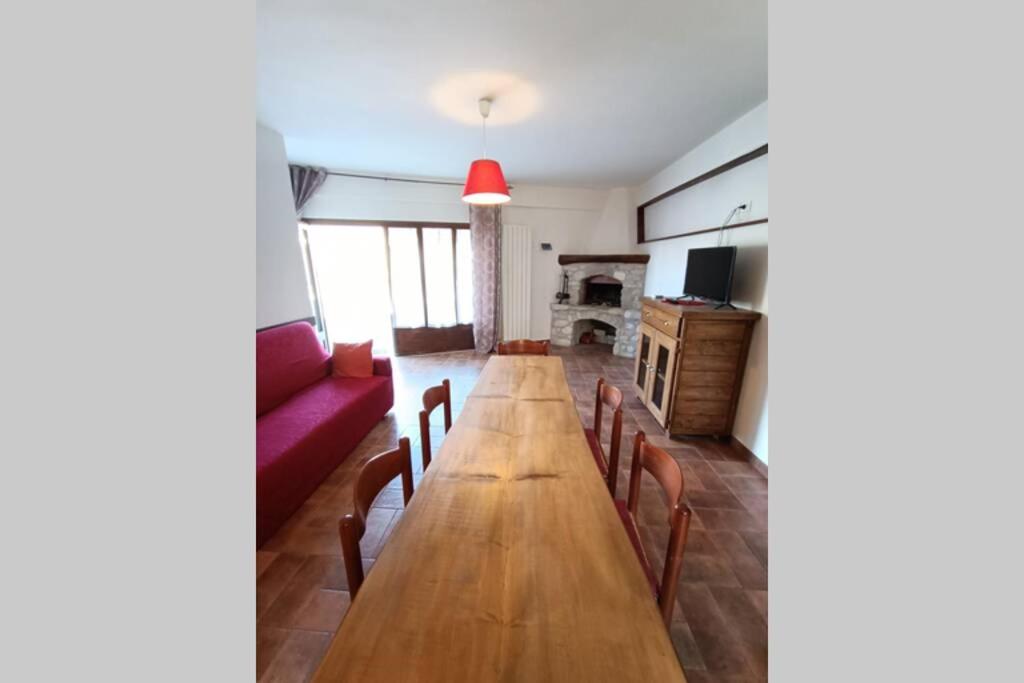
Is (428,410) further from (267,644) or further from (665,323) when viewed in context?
(665,323)

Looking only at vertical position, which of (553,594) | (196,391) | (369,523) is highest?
(196,391)

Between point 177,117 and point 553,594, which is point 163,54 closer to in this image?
point 177,117

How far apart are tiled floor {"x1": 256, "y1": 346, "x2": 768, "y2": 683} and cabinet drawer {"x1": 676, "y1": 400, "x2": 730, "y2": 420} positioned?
0.24m

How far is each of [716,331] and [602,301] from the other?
313 cm

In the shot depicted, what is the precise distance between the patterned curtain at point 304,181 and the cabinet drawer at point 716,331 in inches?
169

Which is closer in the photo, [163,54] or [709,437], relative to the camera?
[163,54]

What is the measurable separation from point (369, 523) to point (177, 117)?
1914 mm

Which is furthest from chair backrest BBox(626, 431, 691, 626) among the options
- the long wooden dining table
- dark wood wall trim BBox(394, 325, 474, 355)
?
dark wood wall trim BBox(394, 325, 474, 355)

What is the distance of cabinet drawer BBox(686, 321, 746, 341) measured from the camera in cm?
234

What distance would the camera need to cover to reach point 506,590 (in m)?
0.65

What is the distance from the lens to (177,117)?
0.39 m

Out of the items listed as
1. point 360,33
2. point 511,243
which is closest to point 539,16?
point 360,33

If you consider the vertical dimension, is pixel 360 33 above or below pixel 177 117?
above

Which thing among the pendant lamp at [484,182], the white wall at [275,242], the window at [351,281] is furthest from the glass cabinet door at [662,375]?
the window at [351,281]
